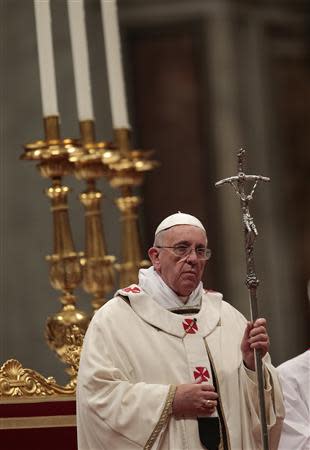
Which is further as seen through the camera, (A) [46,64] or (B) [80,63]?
(B) [80,63]

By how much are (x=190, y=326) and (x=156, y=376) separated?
30 cm

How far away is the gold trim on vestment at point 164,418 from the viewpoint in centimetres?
635

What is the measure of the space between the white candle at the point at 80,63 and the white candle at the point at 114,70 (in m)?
0.18

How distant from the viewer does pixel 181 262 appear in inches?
259

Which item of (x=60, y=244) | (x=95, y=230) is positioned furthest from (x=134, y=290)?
(x=95, y=230)

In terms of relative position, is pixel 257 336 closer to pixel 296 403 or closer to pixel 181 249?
pixel 181 249

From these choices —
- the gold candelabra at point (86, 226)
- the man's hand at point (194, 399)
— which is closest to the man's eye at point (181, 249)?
the man's hand at point (194, 399)

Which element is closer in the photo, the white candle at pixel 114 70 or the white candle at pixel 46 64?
the white candle at pixel 46 64

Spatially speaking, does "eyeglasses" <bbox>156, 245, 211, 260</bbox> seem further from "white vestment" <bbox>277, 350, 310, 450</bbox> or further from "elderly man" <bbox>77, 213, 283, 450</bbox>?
"white vestment" <bbox>277, 350, 310, 450</bbox>

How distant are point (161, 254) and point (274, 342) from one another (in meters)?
4.48

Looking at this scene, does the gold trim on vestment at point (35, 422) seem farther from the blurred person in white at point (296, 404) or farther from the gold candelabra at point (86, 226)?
the blurred person in white at point (296, 404)

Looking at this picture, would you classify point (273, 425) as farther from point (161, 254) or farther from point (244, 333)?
point (161, 254)

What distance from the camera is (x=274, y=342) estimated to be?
11.0 m

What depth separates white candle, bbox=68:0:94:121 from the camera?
8.23 metres
